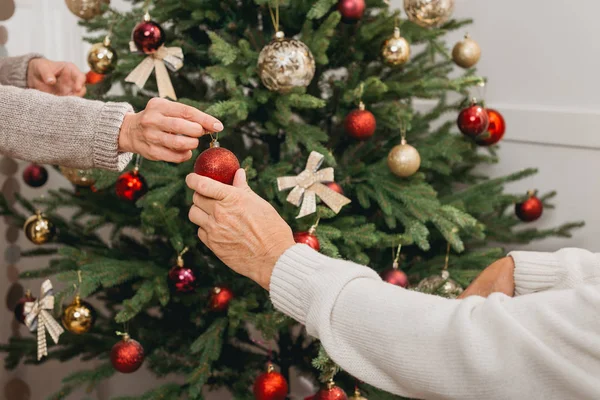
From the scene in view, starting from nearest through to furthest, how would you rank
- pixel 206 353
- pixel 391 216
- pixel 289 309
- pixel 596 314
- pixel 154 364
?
pixel 596 314 → pixel 289 309 → pixel 206 353 → pixel 391 216 → pixel 154 364

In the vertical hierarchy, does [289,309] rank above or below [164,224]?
above

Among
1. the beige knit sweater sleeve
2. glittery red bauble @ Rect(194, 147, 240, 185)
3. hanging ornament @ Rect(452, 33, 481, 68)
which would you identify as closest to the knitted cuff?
the beige knit sweater sleeve

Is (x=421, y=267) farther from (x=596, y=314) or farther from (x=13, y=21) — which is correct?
(x=13, y=21)

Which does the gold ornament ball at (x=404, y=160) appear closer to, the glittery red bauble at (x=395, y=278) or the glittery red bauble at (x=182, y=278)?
the glittery red bauble at (x=395, y=278)

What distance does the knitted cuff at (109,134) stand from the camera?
945 millimetres

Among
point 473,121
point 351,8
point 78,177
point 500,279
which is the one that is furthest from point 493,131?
point 78,177

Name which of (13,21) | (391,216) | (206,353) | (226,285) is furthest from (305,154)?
(13,21)

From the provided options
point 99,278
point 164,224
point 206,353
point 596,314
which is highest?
point 596,314

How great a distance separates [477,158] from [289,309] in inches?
39.6

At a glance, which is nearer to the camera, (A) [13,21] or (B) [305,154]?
(B) [305,154]

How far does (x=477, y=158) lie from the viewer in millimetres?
1691

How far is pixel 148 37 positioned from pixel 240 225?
648mm

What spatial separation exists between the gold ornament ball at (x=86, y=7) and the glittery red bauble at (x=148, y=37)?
263mm

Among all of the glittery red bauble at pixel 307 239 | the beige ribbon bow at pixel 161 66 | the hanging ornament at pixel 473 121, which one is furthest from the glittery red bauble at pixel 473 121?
the beige ribbon bow at pixel 161 66
